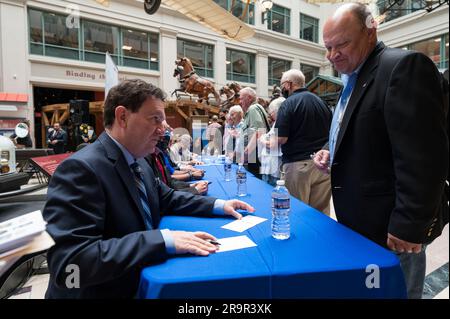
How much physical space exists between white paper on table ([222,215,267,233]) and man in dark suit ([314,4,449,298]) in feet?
1.58

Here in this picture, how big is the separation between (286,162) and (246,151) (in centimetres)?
108

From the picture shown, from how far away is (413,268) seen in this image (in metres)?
1.52

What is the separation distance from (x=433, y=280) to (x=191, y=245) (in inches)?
92.1

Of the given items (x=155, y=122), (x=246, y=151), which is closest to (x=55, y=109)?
(x=246, y=151)

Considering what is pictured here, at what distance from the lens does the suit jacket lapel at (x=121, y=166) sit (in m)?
1.31

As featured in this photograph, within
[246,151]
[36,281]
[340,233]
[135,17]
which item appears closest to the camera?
[340,233]

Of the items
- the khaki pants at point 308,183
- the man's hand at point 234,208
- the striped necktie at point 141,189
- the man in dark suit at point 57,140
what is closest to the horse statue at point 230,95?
the man in dark suit at point 57,140

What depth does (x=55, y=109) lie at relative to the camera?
12742 millimetres

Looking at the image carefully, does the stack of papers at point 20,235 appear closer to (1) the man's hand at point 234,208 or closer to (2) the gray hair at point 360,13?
(1) the man's hand at point 234,208

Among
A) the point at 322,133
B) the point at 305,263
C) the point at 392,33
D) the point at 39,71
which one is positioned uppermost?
the point at 392,33

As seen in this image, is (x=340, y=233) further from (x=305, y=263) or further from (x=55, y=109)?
(x=55, y=109)

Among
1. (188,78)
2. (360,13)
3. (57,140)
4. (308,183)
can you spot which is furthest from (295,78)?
(57,140)

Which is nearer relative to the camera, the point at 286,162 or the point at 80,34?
the point at 286,162

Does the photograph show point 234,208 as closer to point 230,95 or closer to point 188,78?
point 188,78
